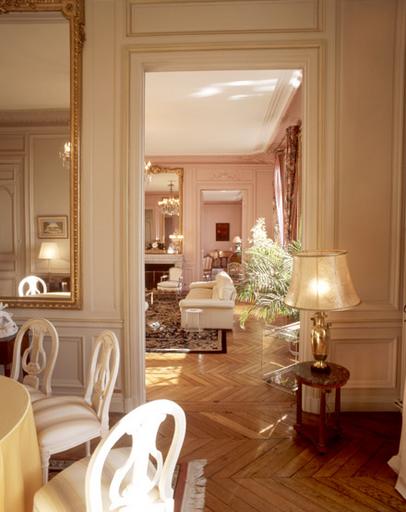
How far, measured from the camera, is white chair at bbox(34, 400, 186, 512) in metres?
1.22

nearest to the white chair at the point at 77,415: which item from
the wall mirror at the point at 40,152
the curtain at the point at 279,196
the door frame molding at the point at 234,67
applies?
the door frame molding at the point at 234,67

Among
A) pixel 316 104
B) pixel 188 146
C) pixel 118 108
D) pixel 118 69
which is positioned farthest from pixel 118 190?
pixel 188 146

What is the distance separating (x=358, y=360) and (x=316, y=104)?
189 cm

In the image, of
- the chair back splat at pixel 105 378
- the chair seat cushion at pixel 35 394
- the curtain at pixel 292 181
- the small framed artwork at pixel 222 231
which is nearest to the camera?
the chair back splat at pixel 105 378

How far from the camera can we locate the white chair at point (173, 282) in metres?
7.70

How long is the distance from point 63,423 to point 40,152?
197 centimetres

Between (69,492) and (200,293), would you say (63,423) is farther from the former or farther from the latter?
(200,293)

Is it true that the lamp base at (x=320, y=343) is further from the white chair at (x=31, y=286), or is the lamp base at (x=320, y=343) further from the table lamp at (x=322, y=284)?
the white chair at (x=31, y=286)

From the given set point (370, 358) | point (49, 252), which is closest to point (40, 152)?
point (49, 252)

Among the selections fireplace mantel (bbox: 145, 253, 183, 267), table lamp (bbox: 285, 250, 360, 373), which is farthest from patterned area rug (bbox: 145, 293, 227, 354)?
table lamp (bbox: 285, 250, 360, 373)

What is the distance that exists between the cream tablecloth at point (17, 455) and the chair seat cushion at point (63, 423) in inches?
10.3

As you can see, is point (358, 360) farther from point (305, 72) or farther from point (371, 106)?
point (305, 72)

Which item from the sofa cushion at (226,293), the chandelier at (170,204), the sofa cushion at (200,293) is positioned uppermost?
the chandelier at (170,204)

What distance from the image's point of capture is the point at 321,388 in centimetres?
233
